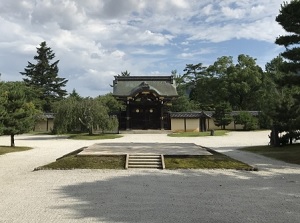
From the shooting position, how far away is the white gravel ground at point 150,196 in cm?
567

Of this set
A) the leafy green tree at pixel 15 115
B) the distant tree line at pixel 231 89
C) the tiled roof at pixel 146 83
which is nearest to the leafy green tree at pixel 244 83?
the distant tree line at pixel 231 89

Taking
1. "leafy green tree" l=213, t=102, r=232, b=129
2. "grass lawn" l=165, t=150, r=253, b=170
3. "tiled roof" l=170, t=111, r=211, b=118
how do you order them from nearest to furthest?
"grass lawn" l=165, t=150, r=253, b=170
"leafy green tree" l=213, t=102, r=232, b=129
"tiled roof" l=170, t=111, r=211, b=118

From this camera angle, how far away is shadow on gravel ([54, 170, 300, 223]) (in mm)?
5633

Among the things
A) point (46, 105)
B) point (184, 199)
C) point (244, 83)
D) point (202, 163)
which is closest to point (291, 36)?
point (202, 163)

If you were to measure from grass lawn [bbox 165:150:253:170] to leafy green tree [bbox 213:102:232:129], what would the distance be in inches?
1149

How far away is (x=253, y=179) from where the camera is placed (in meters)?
9.52

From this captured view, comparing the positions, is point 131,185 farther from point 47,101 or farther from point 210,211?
point 47,101

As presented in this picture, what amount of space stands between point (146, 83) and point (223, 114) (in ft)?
34.3

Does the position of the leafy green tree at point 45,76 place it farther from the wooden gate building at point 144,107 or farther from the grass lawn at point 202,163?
the grass lawn at point 202,163

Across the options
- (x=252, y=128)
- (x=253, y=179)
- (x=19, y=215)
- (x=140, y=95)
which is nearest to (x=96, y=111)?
(x=140, y=95)

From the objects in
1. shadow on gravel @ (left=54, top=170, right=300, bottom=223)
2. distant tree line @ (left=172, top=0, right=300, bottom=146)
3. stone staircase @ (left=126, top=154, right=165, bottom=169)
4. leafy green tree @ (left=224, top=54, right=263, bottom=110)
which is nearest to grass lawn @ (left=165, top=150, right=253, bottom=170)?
stone staircase @ (left=126, top=154, right=165, bottom=169)

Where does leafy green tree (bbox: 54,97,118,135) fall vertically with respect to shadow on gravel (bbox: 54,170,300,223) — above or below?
above

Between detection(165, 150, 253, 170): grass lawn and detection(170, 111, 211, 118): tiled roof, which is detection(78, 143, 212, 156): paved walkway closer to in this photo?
detection(165, 150, 253, 170): grass lawn

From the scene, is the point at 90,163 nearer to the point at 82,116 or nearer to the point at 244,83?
the point at 82,116
